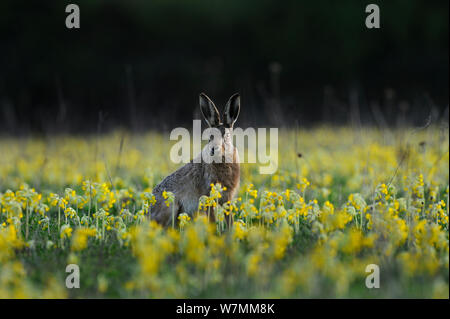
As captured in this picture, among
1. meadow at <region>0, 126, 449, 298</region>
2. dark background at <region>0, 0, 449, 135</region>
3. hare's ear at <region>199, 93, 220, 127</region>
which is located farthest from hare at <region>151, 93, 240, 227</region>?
dark background at <region>0, 0, 449, 135</region>

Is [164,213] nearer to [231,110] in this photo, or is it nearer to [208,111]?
[208,111]

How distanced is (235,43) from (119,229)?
17.1m

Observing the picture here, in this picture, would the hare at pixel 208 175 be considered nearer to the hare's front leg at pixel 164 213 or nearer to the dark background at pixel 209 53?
the hare's front leg at pixel 164 213

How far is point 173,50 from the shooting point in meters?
21.2

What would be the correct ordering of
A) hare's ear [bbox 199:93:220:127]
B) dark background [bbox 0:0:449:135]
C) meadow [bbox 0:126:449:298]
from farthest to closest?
dark background [bbox 0:0:449:135] < hare's ear [bbox 199:93:220:127] < meadow [bbox 0:126:449:298]

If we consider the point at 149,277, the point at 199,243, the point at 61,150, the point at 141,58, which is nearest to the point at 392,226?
the point at 199,243

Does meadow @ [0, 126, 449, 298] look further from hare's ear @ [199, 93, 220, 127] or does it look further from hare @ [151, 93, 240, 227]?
hare's ear @ [199, 93, 220, 127]

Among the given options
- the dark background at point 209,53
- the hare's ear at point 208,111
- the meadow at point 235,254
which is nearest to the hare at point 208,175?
the hare's ear at point 208,111

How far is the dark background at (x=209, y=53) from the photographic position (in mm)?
19125

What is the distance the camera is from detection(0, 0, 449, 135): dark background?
1912cm

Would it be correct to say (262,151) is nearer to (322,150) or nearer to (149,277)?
(322,150)

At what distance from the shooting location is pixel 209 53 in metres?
21.3

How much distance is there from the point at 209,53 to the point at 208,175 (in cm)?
1581

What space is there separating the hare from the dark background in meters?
11.9
